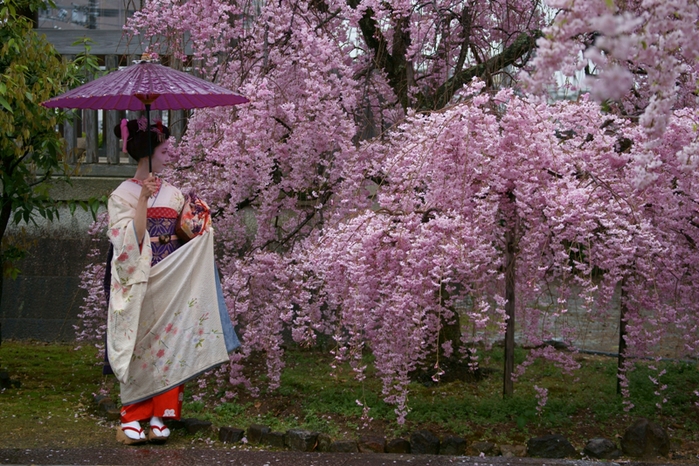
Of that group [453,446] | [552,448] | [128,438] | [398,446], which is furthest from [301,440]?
[552,448]

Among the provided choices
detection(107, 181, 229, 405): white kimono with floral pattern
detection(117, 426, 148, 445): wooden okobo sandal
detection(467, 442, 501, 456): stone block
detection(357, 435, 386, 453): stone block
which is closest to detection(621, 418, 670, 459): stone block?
detection(467, 442, 501, 456): stone block

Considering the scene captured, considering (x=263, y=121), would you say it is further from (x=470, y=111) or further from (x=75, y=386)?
(x=75, y=386)

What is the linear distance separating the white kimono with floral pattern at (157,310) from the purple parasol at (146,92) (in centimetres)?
51

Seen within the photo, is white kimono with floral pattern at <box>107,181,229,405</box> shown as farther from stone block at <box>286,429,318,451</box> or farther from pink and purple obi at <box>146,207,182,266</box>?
stone block at <box>286,429,318,451</box>

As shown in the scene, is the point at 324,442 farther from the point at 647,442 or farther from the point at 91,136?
the point at 91,136

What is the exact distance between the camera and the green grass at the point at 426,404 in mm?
4594

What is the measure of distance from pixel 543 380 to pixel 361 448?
217 cm

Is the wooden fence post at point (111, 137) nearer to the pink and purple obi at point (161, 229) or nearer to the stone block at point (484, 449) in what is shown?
the pink and purple obi at point (161, 229)

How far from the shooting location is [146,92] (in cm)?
402

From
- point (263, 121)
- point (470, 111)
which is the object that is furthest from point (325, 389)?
point (470, 111)

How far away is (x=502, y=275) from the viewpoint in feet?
13.9

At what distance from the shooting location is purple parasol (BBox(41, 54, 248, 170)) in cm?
407

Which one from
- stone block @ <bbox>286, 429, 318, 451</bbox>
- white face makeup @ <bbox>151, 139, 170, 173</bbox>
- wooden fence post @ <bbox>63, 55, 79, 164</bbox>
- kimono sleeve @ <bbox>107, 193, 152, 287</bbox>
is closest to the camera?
kimono sleeve @ <bbox>107, 193, 152, 287</bbox>

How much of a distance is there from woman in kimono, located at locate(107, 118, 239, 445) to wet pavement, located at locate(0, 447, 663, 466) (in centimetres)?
28
